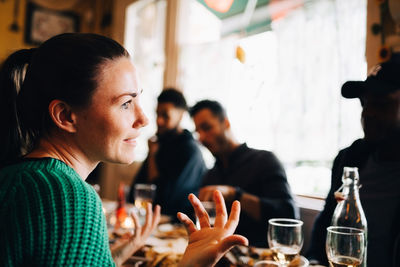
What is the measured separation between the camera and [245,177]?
6.66ft

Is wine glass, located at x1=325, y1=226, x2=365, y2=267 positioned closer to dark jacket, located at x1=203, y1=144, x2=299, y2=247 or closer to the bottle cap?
the bottle cap

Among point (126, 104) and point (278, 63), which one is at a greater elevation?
point (278, 63)

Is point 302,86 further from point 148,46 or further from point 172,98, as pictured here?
point 148,46

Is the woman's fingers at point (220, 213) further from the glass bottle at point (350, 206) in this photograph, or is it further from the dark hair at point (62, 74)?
the glass bottle at point (350, 206)

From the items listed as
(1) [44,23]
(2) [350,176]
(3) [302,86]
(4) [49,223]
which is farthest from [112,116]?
(1) [44,23]

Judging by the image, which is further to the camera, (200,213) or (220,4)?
(220,4)

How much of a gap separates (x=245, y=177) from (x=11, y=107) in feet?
4.58

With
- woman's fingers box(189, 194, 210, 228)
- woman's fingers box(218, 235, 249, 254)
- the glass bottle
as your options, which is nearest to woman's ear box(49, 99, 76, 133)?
woman's fingers box(189, 194, 210, 228)

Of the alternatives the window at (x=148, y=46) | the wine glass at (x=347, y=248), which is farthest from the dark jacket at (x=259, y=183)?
the window at (x=148, y=46)

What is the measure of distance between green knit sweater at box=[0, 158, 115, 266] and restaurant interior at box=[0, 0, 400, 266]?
2.85 ft

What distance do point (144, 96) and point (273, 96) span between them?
1.91 m

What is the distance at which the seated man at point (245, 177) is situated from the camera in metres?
1.72

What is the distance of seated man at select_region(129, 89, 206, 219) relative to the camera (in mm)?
2533

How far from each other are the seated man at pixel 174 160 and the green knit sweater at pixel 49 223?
188 cm
